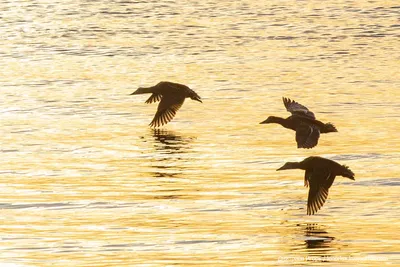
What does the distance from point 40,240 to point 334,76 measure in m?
16.8

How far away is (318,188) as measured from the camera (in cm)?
1920

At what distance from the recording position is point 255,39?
41656 mm

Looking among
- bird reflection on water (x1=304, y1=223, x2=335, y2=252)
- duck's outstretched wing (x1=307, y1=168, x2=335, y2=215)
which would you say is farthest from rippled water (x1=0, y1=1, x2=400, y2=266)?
duck's outstretched wing (x1=307, y1=168, x2=335, y2=215)

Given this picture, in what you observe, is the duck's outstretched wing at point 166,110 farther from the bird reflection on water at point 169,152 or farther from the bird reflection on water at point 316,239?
the bird reflection on water at point 316,239

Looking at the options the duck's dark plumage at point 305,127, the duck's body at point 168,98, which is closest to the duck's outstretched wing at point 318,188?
the duck's dark plumage at point 305,127

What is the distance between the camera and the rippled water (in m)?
17.7

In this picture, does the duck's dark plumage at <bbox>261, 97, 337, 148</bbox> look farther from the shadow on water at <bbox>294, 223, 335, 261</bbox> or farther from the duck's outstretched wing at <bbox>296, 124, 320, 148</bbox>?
the shadow on water at <bbox>294, 223, 335, 261</bbox>

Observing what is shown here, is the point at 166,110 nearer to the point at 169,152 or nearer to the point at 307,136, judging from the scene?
the point at 169,152

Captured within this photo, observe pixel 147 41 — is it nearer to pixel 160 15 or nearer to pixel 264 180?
pixel 160 15

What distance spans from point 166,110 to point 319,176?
8105 mm

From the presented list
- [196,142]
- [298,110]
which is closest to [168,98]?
[196,142]

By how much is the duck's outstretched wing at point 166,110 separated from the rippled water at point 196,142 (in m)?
0.26

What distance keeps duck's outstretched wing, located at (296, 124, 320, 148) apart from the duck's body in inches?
153

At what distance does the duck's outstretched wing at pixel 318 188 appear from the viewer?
748 inches
